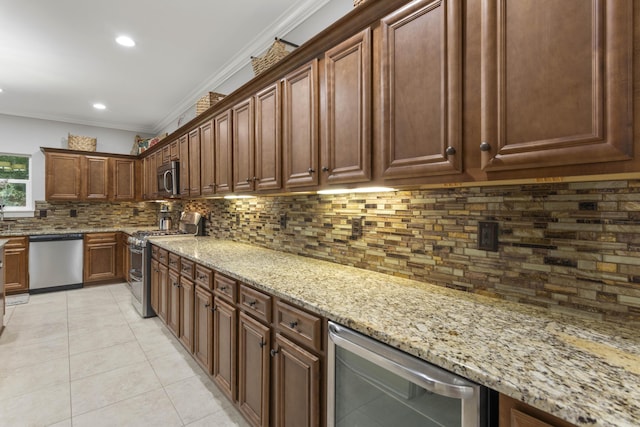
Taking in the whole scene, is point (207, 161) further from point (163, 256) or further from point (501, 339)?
point (501, 339)

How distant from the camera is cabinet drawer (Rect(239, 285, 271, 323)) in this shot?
159 cm

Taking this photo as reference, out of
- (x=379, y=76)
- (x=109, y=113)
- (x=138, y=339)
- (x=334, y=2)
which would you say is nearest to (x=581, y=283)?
(x=379, y=76)

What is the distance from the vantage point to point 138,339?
10.0 ft

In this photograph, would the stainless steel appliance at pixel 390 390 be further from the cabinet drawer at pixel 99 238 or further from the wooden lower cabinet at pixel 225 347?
the cabinet drawer at pixel 99 238

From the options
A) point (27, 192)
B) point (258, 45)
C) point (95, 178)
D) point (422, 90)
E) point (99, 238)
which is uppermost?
point (258, 45)

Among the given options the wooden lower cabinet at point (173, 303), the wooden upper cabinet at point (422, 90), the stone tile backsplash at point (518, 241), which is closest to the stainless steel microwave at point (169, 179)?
the wooden lower cabinet at point (173, 303)

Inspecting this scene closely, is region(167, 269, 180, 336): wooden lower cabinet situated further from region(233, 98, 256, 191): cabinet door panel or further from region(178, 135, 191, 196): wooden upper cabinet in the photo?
region(178, 135, 191, 196): wooden upper cabinet

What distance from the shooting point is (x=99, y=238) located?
200 inches

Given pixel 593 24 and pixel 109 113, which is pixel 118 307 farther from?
pixel 593 24

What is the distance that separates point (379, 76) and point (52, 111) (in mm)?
5825

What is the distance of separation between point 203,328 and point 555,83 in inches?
95.5

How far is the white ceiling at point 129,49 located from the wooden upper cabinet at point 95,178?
95 centimetres

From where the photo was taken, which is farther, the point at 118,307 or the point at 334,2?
the point at 118,307

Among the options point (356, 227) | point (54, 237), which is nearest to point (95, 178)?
point (54, 237)
